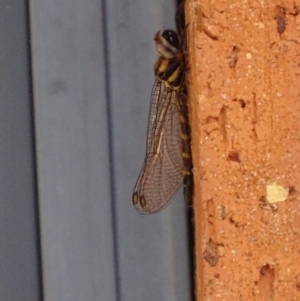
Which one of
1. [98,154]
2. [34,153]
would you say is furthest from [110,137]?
[34,153]

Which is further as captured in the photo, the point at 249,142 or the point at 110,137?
Answer: the point at 110,137

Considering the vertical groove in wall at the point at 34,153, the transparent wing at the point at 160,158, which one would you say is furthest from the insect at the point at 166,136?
the vertical groove in wall at the point at 34,153

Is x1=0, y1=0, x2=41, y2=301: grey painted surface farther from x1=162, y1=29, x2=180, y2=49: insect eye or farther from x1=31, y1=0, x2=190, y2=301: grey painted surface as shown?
x1=162, y1=29, x2=180, y2=49: insect eye

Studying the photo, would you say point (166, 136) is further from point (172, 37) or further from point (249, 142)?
point (249, 142)

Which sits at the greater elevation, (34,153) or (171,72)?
(171,72)

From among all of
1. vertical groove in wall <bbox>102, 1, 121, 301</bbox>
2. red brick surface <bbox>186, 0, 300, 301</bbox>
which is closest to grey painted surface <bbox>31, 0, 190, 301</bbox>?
vertical groove in wall <bbox>102, 1, 121, 301</bbox>

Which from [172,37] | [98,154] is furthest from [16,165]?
[172,37]

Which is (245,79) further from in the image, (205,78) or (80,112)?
(80,112)
